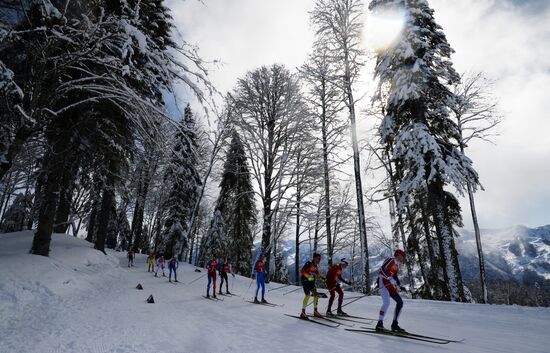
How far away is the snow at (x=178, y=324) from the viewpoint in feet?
16.7

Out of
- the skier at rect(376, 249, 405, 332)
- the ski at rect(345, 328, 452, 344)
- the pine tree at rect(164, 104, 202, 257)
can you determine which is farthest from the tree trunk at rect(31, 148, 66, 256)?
the pine tree at rect(164, 104, 202, 257)

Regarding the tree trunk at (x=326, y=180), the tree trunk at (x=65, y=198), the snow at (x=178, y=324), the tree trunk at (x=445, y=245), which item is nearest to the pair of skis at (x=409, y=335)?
the snow at (x=178, y=324)

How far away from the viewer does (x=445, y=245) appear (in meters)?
12.1

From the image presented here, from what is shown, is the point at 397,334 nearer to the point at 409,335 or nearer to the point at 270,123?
the point at 409,335

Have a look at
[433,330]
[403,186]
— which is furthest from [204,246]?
[433,330]

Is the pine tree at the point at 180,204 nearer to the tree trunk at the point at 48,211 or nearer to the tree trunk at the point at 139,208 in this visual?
the tree trunk at the point at 139,208

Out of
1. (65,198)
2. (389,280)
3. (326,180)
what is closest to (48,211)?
(65,198)

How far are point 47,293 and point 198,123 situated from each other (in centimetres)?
2688

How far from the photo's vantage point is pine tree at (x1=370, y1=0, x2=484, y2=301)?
40.7 feet

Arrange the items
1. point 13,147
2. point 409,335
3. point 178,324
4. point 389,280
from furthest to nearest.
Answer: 1. point 389,280
2. point 178,324
3. point 409,335
4. point 13,147

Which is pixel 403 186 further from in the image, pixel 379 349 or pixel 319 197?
pixel 379 349

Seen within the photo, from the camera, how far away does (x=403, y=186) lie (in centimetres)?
1368

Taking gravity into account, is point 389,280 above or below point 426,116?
below

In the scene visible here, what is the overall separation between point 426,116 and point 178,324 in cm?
1361
